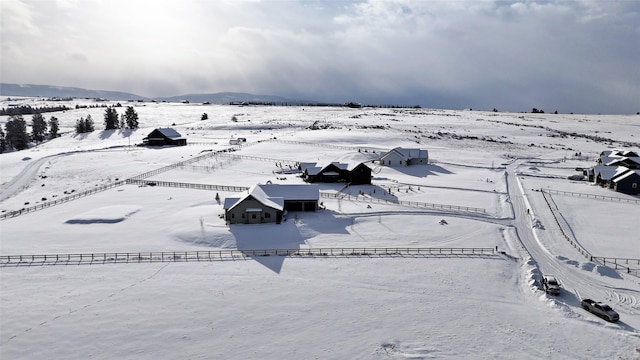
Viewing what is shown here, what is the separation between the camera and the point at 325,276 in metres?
30.2

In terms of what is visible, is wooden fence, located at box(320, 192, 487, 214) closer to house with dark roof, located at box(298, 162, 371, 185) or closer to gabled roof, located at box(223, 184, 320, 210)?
house with dark roof, located at box(298, 162, 371, 185)

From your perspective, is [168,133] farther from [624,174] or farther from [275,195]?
[624,174]

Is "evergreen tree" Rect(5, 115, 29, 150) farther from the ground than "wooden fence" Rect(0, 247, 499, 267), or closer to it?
farther from the ground

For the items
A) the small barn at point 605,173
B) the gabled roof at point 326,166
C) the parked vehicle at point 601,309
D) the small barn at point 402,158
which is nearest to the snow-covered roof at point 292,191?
the gabled roof at point 326,166

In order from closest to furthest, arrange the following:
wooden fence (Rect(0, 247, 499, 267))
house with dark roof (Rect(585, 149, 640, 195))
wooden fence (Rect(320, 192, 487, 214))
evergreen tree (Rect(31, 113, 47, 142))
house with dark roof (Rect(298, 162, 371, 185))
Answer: wooden fence (Rect(0, 247, 499, 267))
wooden fence (Rect(320, 192, 487, 214))
house with dark roof (Rect(585, 149, 640, 195))
house with dark roof (Rect(298, 162, 371, 185))
evergreen tree (Rect(31, 113, 47, 142))

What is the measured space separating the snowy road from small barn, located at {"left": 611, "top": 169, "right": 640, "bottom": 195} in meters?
20.8

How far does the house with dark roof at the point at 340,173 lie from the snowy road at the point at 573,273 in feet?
71.8

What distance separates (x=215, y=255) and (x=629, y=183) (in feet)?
189

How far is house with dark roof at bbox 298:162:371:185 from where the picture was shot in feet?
199

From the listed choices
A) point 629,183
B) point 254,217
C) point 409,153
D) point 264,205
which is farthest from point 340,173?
point 629,183

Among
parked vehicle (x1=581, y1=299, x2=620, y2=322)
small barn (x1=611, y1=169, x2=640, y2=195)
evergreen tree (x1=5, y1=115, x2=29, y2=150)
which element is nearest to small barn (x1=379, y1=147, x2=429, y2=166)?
small barn (x1=611, y1=169, x2=640, y2=195)

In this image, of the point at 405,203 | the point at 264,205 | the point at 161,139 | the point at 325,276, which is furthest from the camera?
the point at 161,139

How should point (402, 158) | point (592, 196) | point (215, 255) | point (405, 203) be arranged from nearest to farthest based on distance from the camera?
point (215, 255), point (405, 203), point (592, 196), point (402, 158)

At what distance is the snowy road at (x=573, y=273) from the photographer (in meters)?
27.0
